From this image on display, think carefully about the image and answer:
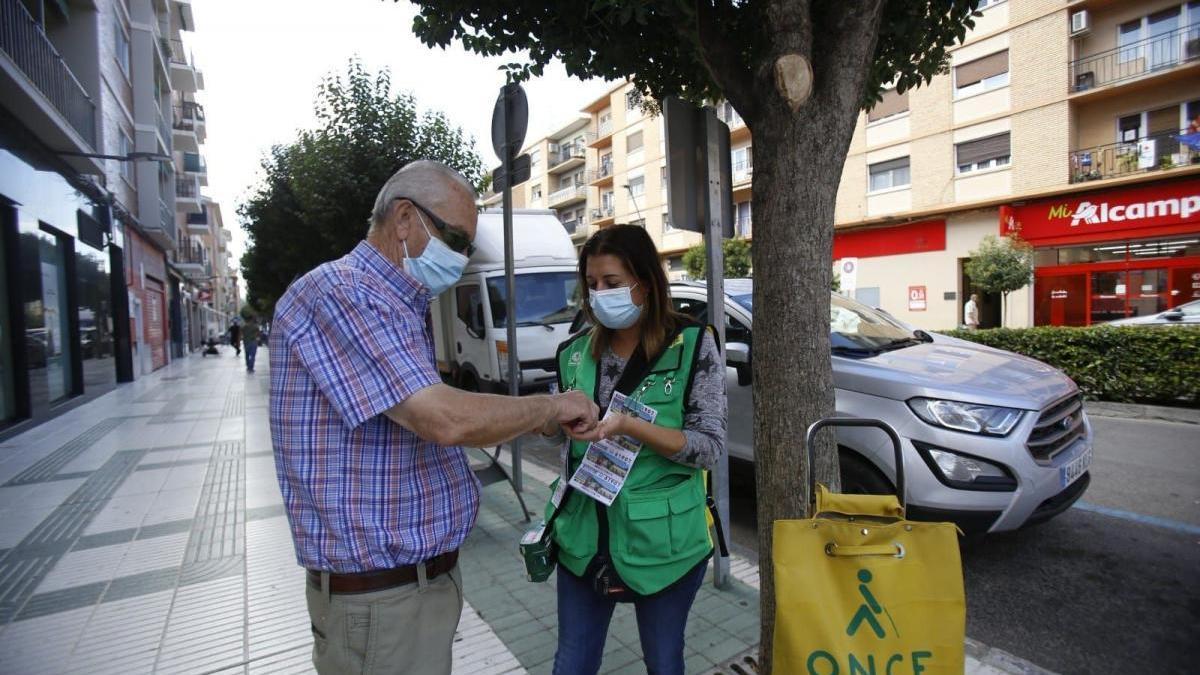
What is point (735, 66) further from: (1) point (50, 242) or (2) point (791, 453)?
(1) point (50, 242)

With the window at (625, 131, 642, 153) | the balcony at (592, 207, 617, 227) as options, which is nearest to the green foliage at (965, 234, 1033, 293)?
the window at (625, 131, 642, 153)

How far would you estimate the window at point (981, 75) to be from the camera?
20.3m

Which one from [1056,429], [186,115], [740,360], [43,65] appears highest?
[186,115]

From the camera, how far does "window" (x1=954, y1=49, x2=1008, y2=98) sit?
20.3 m

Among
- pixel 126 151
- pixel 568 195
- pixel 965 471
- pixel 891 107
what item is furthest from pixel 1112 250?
pixel 568 195

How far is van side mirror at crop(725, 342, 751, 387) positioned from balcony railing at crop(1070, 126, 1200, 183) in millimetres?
19477

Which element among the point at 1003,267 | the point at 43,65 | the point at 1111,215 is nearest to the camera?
the point at 43,65

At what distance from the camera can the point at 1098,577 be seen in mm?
3506

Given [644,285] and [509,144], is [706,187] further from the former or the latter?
[509,144]

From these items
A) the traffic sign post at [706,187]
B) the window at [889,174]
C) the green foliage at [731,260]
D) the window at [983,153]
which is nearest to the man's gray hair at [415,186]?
the traffic sign post at [706,187]

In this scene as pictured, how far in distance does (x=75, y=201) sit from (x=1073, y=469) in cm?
1543

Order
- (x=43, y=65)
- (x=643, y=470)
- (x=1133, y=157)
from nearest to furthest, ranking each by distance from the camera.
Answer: (x=643, y=470)
(x=43, y=65)
(x=1133, y=157)

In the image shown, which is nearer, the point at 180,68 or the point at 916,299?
the point at 916,299

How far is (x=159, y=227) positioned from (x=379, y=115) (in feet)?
39.1
